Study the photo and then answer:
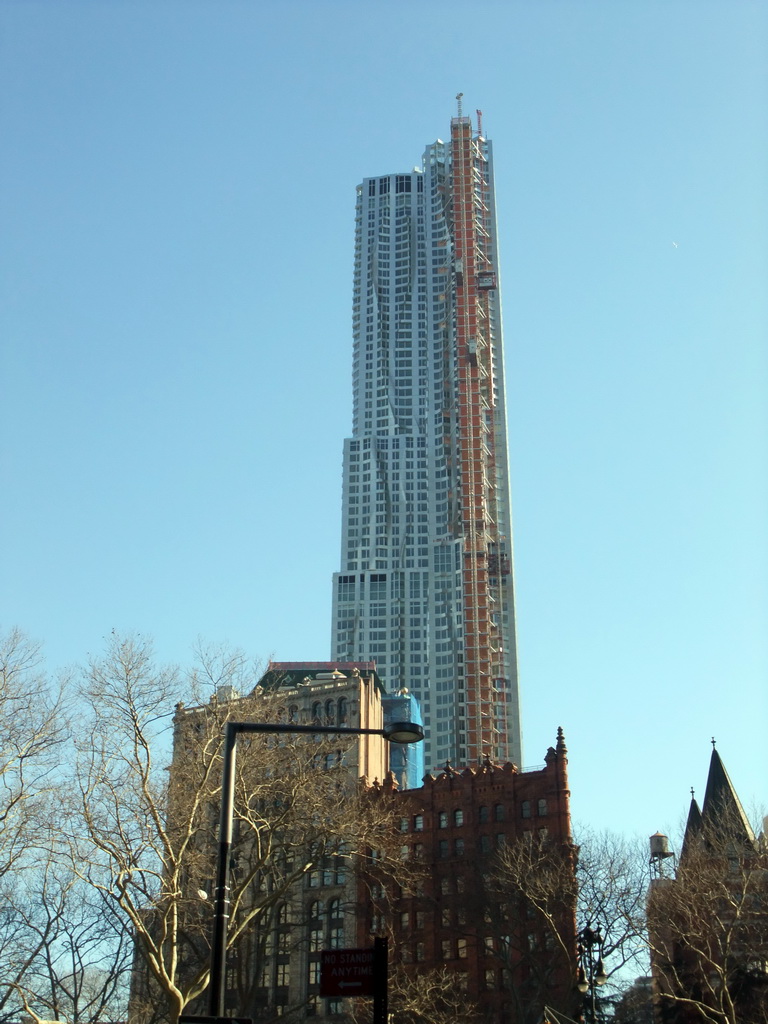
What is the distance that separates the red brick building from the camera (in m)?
64.2

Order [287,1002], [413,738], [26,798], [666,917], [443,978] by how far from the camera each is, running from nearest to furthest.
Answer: [413,738] → [26,798] → [666,917] → [443,978] → [287,1002]

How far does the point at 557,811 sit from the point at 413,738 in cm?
6424

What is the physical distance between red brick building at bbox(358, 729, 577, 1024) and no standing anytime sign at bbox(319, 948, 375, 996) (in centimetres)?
4441

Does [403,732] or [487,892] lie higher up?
[487,892]

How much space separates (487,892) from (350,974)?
55.6m

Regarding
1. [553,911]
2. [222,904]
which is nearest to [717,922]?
[553,911]

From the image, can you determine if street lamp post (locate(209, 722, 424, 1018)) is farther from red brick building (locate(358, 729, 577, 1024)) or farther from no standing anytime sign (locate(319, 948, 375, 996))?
red brick building (locate(358, 729, 577, 1024))

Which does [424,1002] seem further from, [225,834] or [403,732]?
[403,732]

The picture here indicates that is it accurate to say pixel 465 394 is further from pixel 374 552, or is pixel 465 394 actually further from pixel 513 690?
pixel 513 690

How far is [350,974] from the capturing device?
17.1 m

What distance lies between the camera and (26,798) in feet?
115

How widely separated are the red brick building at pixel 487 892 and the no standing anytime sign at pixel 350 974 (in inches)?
1748

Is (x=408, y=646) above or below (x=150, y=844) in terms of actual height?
above

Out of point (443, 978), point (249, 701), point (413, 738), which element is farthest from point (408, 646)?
point (413, 738)
